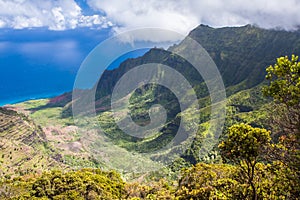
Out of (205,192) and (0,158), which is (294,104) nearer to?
(205,192)

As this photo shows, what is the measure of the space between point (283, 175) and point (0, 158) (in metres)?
98.6

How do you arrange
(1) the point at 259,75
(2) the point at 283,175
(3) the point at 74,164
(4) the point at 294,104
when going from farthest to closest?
(1) the point at 259,75 → (3) the point at 74,164 → (2) the point at 283,175 → (4) the point at 294,104

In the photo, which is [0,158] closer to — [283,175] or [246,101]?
[283,175]

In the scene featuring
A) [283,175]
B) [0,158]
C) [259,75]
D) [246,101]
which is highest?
[259,75]

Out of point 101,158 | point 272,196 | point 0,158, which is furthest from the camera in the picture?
point 101,158

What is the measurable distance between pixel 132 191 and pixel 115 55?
17.2 m

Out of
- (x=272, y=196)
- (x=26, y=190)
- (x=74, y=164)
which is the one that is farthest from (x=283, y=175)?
(x=74, y=164)

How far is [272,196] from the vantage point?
1203cm

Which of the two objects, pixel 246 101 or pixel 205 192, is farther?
pixel 246 101

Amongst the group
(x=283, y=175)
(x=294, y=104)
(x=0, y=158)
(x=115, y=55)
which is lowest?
(x=0, y=158)

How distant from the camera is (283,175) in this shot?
32.6ft

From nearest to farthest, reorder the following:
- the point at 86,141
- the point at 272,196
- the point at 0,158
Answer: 1. the point at 272,196
2. the point at 0,158
3. the point at 86,141

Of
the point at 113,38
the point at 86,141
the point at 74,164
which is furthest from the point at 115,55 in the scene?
the point at 86,141

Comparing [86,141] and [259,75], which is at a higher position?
[259,75]
